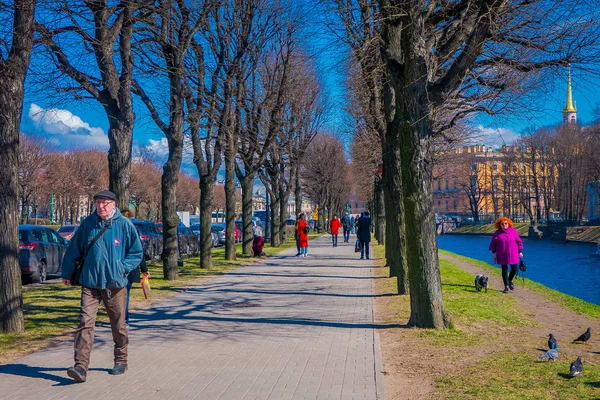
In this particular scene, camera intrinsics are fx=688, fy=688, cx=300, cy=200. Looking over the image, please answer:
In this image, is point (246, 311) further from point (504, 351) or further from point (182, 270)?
point (182, 270)

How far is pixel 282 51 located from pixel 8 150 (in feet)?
63.4

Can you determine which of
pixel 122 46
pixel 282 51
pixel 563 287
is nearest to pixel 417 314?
pixel 122 46

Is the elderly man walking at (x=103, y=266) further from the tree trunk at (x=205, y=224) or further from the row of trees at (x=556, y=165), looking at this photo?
the row of trees at (x=556, y=165)

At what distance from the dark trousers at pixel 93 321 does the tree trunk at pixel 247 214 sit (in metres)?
19.7

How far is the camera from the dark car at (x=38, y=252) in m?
17.3

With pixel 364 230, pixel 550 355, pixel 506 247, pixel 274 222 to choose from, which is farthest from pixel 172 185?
pixel 274 222

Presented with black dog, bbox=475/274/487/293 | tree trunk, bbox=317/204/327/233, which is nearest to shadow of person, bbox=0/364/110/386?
black dog, bbox=475/274/487/293

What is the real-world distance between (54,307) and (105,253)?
6.06m

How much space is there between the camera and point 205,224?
20.7 metres

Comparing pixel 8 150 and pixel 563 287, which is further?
pixel 563 287

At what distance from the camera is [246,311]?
38.1ft

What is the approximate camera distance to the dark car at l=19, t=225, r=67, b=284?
56.8 feet

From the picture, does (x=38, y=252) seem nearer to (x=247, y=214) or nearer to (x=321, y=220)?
(x=247, y=214)

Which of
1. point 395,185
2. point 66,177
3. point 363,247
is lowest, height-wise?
point 363,247
